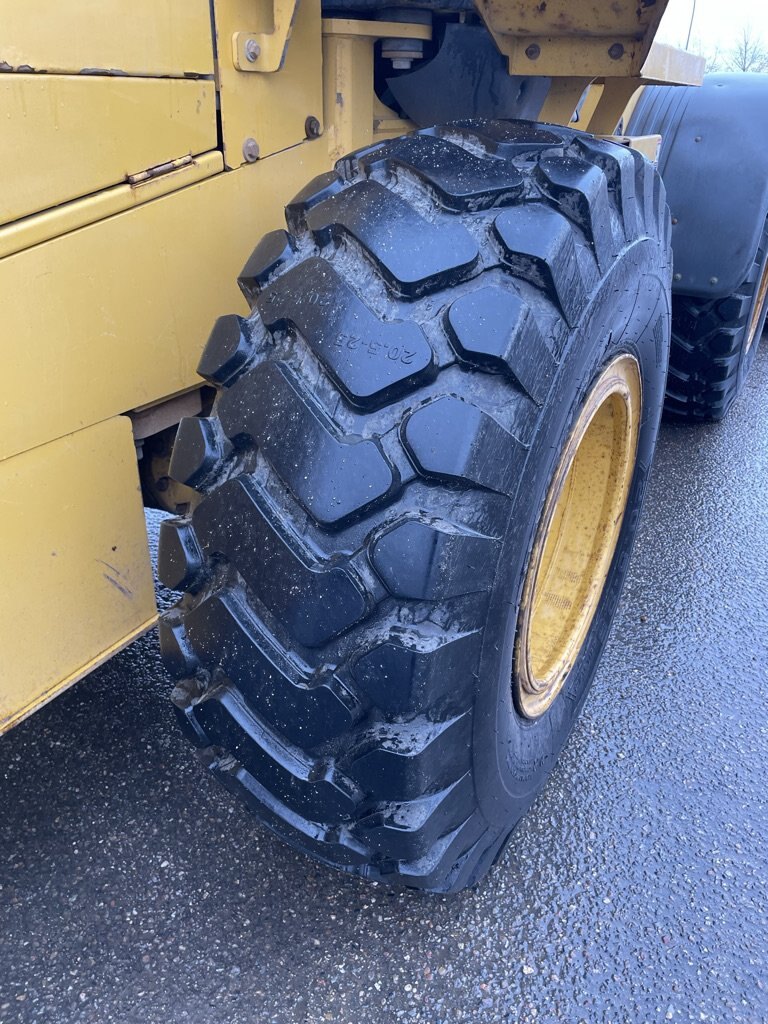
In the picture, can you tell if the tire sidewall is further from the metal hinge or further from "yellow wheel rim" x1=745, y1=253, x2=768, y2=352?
"yellow wheel rim" x1=745, y1=253, x2=768, y2=352

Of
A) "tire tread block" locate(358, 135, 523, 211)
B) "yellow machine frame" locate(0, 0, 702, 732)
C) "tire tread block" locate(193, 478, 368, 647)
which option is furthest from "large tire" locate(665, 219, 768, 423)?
"tire tread block" locate(193, 478, 368, 647)

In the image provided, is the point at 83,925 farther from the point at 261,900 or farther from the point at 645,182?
the point at 645,182

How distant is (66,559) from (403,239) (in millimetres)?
593

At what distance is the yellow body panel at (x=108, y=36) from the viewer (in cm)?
86

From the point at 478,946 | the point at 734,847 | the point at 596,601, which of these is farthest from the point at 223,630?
the point at 734,847

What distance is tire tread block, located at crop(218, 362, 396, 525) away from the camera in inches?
37.8

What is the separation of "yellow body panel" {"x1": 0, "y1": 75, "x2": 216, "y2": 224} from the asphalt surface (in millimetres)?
1047

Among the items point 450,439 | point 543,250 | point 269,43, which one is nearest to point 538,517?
point 450,439

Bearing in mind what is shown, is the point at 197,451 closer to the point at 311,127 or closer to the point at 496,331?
the point at 496,331

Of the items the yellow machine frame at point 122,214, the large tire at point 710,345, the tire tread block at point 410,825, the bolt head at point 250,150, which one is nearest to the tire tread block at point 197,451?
the yellow machine frame at point 122,214

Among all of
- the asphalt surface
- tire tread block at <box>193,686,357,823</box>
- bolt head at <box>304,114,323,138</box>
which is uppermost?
bolt head at <box>304,114,323,138</box>

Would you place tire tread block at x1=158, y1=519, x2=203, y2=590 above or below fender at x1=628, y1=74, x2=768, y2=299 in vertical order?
below

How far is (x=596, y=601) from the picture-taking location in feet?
5.65

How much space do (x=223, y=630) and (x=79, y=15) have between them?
2.34 feet
